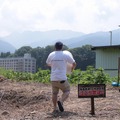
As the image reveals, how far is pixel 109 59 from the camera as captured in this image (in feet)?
90.0

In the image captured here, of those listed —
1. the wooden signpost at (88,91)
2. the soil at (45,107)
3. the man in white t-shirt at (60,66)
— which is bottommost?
the soil at (45,107)

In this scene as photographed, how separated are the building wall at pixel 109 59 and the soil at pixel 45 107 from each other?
15209 mm

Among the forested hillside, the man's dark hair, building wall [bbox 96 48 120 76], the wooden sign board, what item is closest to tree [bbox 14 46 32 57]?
the forested hillside

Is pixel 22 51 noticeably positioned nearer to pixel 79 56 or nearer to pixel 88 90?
pixel 79 56

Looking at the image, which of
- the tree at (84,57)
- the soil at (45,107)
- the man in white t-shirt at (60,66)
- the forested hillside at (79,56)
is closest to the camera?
the soil at (45,107)

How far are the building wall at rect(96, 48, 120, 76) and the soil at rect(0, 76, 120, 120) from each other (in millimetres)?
15209

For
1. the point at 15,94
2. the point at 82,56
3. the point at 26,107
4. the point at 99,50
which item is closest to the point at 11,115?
the point at 26,107

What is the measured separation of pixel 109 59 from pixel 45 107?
60.1ft

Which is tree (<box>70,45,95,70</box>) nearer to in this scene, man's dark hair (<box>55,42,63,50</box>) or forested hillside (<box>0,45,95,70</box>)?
forested hillside (<box>0,45,95,70</box>)

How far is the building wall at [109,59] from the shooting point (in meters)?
26.8

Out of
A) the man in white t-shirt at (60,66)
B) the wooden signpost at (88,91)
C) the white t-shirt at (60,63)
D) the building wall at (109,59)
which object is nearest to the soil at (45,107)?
the wooden signpost at (88,91)

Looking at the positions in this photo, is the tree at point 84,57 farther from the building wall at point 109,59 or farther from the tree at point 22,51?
the building wall at point 109,59

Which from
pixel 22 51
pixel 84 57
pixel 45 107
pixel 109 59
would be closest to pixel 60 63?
pixel 45 107

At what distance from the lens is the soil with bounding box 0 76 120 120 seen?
8.03m
